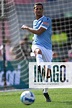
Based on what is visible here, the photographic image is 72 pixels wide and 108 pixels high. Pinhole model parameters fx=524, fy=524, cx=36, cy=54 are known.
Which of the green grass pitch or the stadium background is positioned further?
the stadium background

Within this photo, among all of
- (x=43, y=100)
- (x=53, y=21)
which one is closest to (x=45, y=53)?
(x=43, y=100)

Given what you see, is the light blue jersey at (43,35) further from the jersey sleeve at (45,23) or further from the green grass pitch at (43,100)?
the green grass pitch at (43,100)

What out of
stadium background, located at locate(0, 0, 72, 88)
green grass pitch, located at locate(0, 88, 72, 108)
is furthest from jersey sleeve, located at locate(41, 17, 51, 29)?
stadium background, located at locate(0, 0, 72, 88)

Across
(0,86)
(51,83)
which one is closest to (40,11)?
(51,83)

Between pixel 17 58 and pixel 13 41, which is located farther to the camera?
pixel 13 41

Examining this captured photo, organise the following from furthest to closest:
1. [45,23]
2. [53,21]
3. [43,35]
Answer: [53,21]
[43,35]
[45,23]

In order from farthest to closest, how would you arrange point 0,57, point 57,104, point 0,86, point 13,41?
point 13,41 < point 0,57 < point 0,86 < point 57,104

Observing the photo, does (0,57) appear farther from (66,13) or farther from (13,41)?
(66,13)

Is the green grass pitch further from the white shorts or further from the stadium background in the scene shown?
the stadium background

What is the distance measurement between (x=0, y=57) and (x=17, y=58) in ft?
1.75

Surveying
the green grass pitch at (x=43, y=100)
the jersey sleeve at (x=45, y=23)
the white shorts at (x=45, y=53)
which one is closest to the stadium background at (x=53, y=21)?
the green grass pitch at (x=43, y=100)

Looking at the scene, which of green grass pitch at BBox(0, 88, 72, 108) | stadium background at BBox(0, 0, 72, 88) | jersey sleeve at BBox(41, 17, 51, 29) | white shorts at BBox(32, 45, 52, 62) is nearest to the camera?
green grass pitch at BBox(0, 88, 72, 108)

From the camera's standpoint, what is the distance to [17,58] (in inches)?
648

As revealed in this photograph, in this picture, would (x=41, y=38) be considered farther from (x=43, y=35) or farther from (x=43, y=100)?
(x=43, y=100)
